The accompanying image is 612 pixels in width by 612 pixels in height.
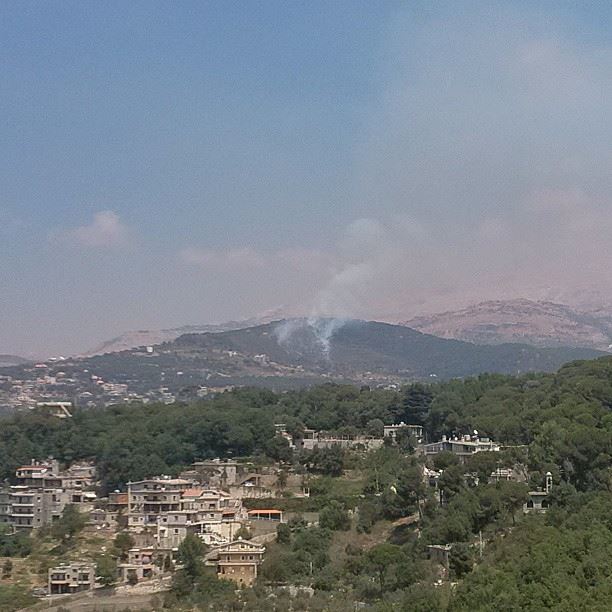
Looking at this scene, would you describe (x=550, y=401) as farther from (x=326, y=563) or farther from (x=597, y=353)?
(x=597, y=353)

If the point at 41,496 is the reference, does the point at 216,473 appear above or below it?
above

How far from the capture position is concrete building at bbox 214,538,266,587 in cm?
2689

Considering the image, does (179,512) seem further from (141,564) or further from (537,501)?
(537,501)

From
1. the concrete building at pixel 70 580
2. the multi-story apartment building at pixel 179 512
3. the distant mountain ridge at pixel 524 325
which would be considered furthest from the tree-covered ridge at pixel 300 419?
the distant mountain ridge at pixel 524 325

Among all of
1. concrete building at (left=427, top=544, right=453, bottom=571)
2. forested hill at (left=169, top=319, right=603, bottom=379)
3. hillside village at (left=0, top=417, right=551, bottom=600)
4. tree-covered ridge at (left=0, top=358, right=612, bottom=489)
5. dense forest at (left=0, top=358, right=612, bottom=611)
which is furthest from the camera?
forested hill at (left=169, top=319, right=603, bottom=379)

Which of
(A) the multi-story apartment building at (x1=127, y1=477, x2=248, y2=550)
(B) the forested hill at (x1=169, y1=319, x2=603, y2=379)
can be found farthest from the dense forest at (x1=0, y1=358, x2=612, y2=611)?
(B) the forested hill at (x1=169, y1=319, x2=603, y2=379)

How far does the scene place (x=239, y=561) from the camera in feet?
89.7

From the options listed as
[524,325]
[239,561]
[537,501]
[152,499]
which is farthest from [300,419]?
[524,325]

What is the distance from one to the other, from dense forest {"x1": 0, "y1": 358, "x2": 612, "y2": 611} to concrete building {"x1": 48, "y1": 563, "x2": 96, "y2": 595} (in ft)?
8.17

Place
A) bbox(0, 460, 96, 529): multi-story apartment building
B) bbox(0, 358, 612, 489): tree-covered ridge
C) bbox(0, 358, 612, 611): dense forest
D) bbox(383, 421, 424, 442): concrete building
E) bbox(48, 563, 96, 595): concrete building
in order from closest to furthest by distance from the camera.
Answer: bbox(0, 358, 612, 611): dense forest < bbox(48, 563, 96, 595): concrete building < bbox(0, 358, 612, 489): tree-covered ridge < bbox(0, 460, 96, 529): multi-story apartment building < bbox(383, 421, 424, 442): concrete building

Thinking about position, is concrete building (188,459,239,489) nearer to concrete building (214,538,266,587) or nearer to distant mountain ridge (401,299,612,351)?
concrete building (214,538,266,587)

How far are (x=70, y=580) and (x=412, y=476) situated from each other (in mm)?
8138

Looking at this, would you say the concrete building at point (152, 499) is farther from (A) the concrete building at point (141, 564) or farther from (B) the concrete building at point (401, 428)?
(B) the concrete building at point (401, 428)

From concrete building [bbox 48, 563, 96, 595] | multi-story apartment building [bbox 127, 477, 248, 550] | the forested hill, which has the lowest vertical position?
concrete building [bbox 48, 563, 96, 595]
